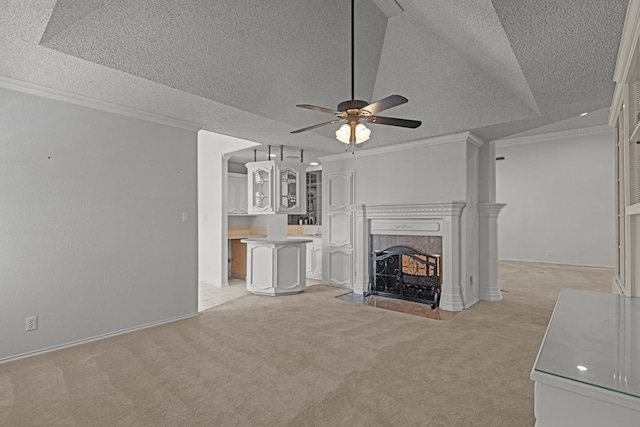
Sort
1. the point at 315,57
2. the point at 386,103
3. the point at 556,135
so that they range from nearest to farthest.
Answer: the point at 386,103
the point at 315,57
the point at 556,135

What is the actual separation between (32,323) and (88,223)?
1.02 m

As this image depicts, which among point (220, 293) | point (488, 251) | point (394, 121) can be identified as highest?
point (394, 121)

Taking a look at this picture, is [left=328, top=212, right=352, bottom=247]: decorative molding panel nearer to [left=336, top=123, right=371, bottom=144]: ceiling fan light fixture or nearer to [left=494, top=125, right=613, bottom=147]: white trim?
[left=336, top=123, right=371, bottom=144]: ceiling fan light fixture

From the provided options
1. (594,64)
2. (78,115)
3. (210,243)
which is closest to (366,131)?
(594,64)

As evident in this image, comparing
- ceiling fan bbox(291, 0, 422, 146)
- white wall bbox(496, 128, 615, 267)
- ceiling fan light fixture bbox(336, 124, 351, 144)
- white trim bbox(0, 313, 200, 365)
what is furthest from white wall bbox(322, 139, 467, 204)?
white wall bbox(496, 128, 615, 267)

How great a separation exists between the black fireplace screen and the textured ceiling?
6.15 feet

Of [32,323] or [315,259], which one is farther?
[315,259]

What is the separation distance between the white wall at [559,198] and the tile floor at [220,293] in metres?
5.75

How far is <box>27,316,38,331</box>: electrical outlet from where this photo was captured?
10.5 feet

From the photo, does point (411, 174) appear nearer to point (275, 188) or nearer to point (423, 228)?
point (423, 228)

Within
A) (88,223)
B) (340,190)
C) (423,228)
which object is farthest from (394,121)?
(340,190)

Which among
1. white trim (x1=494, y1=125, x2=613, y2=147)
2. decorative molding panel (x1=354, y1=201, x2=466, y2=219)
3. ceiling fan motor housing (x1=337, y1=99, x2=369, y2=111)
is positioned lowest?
decorative molding panel (x1=354, y1=201, x2=466, y2=219)

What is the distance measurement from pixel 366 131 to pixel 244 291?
13.2 feet

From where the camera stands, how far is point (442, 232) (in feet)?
16.5
